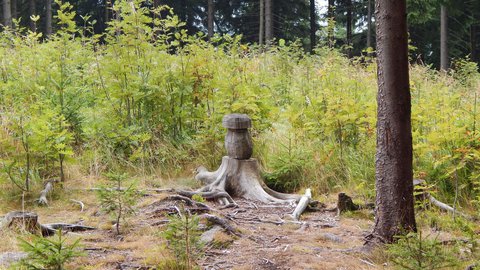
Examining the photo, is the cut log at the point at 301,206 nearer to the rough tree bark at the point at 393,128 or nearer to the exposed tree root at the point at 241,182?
the exposed tree root at the point at 241,182

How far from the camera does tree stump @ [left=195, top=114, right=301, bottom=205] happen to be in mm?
5633

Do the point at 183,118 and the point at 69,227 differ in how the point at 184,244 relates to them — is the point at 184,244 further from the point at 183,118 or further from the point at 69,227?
the point at 183,118

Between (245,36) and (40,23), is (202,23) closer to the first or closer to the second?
(245,36)

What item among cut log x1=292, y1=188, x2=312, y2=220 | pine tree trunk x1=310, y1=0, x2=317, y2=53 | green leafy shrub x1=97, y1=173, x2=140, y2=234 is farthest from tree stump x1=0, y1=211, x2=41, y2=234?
pine tree trunk x1=310, y1=0, x2=317, y2=53

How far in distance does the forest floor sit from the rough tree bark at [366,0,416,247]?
33 cm

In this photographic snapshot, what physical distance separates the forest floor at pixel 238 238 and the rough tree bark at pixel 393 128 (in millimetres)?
335

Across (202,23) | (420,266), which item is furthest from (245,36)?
(420,266)

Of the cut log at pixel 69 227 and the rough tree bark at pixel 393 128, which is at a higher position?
the rough tree bark at pixel 393 128

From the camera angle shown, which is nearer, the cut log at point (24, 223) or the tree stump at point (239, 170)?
the cut log at point (24, 223)

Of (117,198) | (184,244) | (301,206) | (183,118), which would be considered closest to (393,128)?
(184,244)

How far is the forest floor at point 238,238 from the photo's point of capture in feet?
11.0

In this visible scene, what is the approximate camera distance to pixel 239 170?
226 inches

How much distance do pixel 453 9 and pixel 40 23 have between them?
23998mm

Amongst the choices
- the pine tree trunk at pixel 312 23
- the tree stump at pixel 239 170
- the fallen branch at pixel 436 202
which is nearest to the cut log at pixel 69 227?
the tree stump at pixel 239 170
